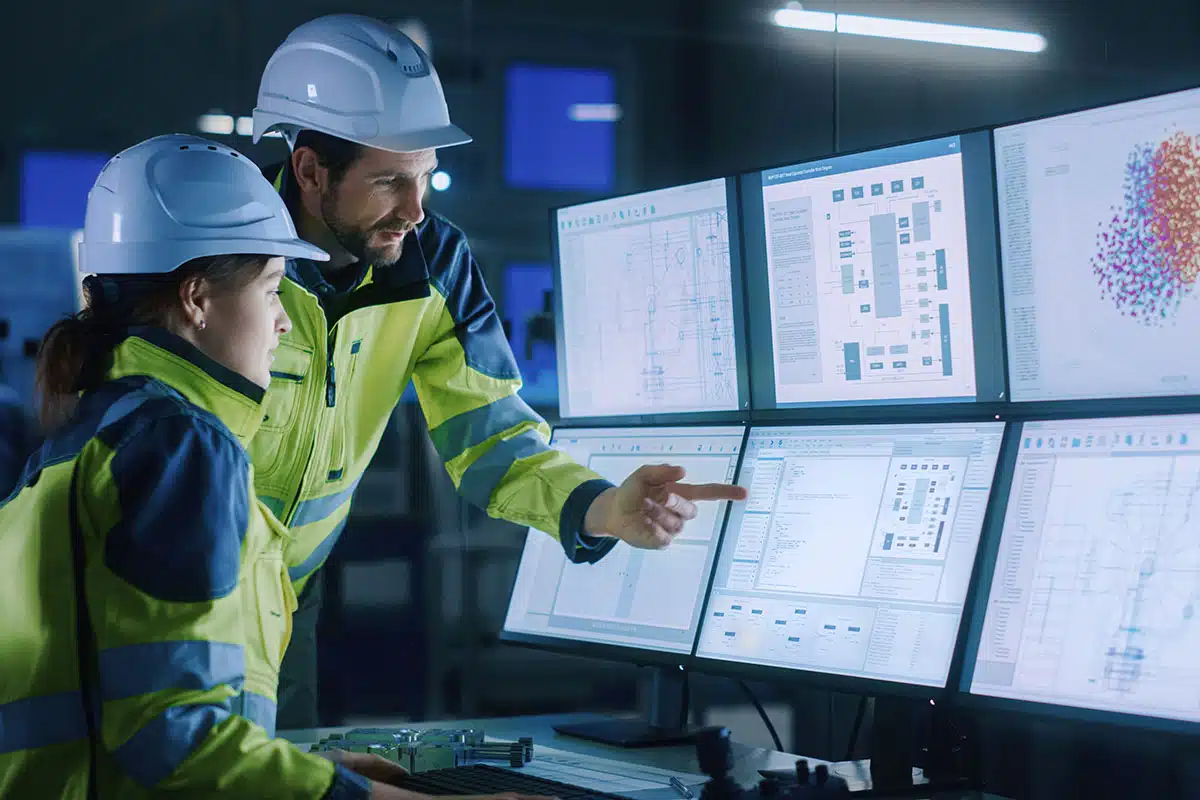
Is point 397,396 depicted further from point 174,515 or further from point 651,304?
point 174,515

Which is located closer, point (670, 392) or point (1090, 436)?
point (1090, 436)

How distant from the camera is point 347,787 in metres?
1.16

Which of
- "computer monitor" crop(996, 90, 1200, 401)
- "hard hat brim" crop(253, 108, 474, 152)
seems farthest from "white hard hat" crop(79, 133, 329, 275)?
"computer monitor" crop(996, 90, 1200, 401)

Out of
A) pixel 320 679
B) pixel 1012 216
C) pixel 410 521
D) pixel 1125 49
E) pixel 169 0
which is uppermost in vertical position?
pixel 169 0

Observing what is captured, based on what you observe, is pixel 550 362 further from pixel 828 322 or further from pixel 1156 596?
pixel 1156 596

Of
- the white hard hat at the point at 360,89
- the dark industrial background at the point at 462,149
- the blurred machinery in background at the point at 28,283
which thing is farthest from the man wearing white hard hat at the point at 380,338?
the blurred machinery in background at the point at 28,283

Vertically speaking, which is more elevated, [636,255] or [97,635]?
[636,255]

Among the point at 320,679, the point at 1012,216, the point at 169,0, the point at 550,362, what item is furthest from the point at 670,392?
the point at 169,0

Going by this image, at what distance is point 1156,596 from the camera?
4.34ft

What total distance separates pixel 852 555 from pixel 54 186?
2394mm

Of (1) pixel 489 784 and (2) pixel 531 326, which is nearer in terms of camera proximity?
(1) pixel 489 784

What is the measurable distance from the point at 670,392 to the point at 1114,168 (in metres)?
0.75

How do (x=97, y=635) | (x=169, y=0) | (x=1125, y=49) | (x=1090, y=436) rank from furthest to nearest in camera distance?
(x=169, y=0), (x=1125, y=49), (x=1090, y=436), (x=97, y=635)

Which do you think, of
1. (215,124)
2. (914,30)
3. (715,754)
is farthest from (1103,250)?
(215,124)
